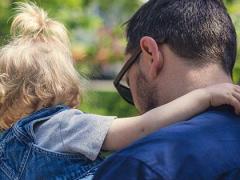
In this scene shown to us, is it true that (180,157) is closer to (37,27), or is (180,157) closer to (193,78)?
(193,78)

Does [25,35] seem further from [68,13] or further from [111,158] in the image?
[68,13]

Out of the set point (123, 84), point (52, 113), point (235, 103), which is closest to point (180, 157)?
point (235, 103)

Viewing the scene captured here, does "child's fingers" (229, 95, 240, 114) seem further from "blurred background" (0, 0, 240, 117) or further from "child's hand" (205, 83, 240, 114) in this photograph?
"blurred background" (0, 0, 240, 117)

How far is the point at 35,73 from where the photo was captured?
9.82ft

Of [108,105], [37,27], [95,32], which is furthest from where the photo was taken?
[95,32]

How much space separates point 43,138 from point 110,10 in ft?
25.0

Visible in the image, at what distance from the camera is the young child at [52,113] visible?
245 cm

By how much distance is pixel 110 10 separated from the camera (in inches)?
401

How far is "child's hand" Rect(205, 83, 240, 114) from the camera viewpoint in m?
2.19

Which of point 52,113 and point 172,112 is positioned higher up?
point 172,112

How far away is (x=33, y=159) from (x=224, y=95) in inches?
35.9

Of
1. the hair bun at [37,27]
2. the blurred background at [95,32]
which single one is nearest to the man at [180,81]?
the hair bun at [37,27]

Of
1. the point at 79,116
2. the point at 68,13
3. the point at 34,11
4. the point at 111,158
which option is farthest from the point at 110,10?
the point at 111,158

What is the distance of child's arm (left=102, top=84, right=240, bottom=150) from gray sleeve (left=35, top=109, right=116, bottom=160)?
42 millimetres
